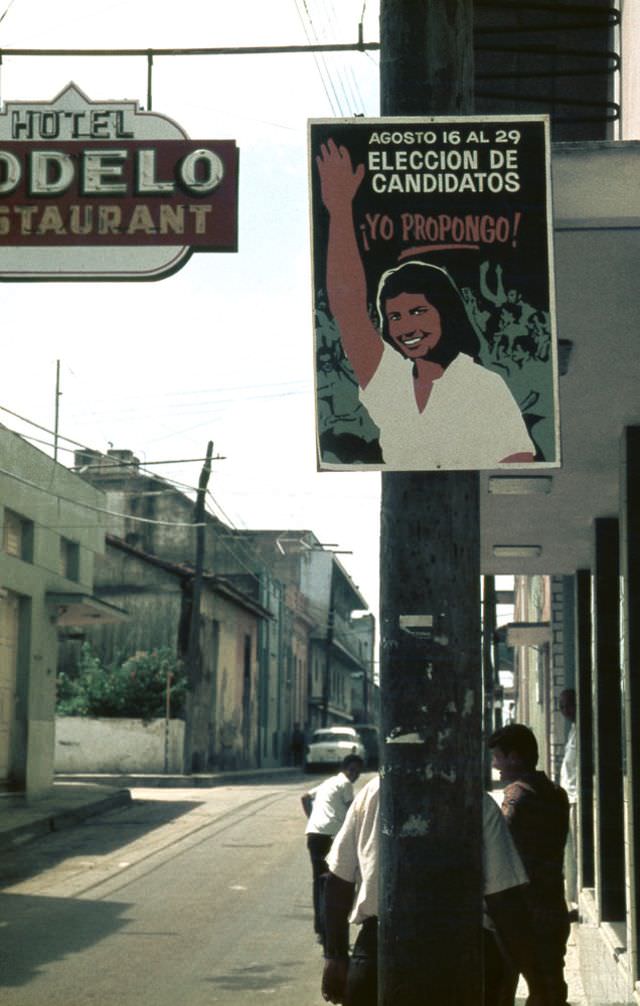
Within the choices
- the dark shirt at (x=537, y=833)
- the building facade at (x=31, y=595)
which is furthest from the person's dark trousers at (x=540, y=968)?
the building facade at (x=31, y=595)

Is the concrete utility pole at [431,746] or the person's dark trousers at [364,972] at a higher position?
the concrete utility pole at [431,746]

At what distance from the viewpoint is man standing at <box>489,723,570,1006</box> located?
6.97 m

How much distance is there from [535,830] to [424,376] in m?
3.64

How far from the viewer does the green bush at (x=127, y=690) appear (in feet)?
137

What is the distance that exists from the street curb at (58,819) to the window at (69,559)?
15.6 ft

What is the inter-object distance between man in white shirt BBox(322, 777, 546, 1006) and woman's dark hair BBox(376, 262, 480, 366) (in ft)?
4.64

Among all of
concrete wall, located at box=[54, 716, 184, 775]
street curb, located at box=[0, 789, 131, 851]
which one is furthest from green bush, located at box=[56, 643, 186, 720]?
street curb, located at box=[0, 789, 131, 851]

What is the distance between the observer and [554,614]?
19438mm

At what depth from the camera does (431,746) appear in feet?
12.4

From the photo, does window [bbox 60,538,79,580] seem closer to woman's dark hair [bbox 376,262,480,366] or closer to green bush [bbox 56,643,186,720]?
green bush [bbox 56,643,186,720]

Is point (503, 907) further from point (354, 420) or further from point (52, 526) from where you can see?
point (52, 526)

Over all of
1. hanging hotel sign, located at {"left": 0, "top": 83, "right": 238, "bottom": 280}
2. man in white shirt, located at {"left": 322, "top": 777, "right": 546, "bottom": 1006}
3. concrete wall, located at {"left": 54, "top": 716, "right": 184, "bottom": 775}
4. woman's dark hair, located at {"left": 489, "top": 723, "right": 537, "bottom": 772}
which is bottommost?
concrete wall, located at {"left": 54, "top": 716, "right": 184, "bottom": 775}

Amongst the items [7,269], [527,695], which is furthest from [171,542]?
[7,269]

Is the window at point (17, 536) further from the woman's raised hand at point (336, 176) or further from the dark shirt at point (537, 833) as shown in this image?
the woman's raised hand at point (336, 176)
